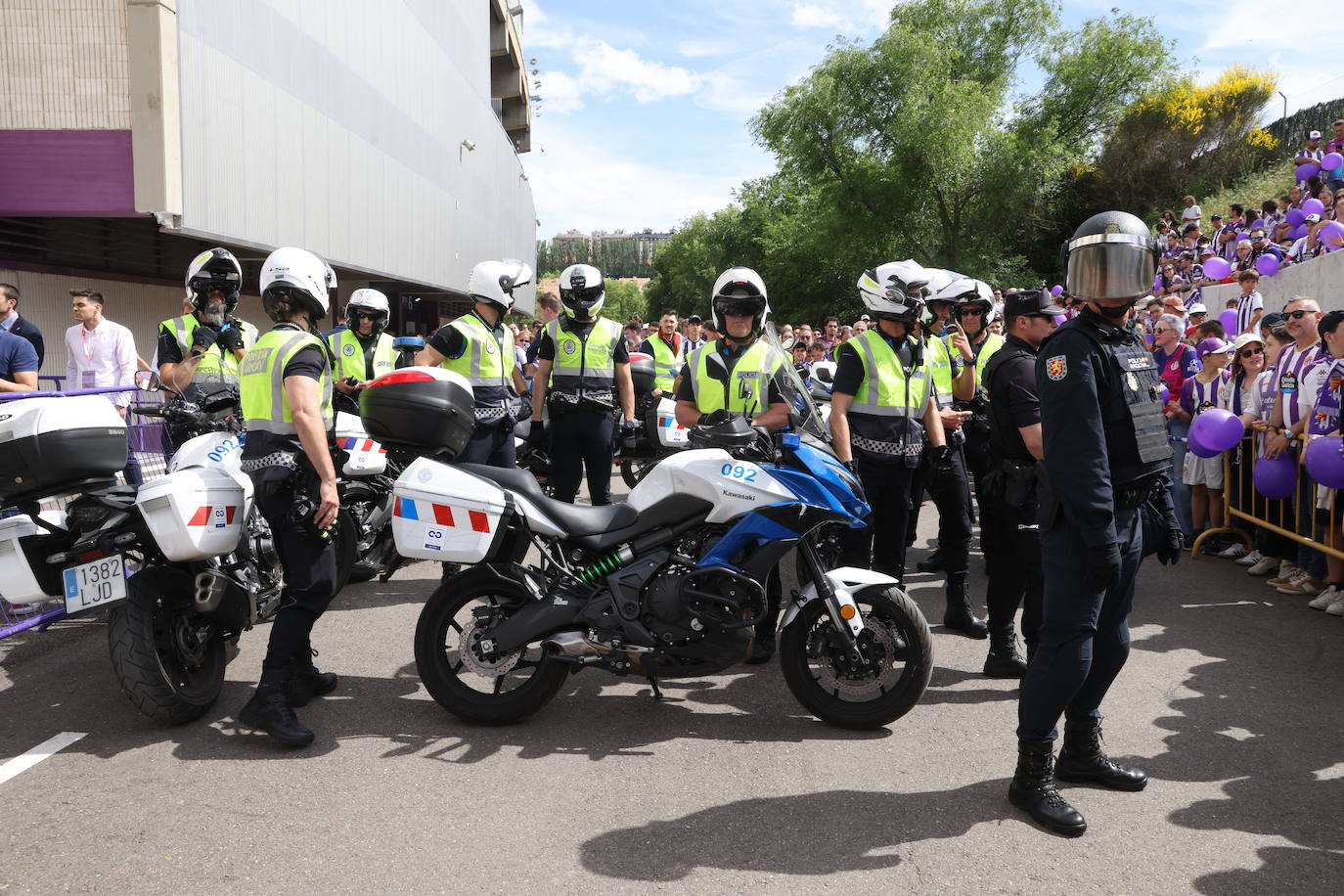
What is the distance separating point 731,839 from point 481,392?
3488mm

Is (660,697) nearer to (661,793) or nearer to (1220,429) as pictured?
(661,793)

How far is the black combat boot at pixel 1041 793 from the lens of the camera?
3.10 metres

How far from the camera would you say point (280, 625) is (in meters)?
3.97

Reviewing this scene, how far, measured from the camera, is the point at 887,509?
498 cm

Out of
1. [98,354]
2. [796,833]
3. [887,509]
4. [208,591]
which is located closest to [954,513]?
[887,509]

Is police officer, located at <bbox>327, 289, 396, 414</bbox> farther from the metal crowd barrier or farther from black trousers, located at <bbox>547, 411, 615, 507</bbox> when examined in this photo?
the metal crowd barrier

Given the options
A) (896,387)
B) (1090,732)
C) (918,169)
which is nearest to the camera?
(1090,732)

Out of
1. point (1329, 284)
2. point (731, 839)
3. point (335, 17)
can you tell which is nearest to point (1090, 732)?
point (731, 839)

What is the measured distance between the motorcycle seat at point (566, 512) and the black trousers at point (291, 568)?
0.68 m

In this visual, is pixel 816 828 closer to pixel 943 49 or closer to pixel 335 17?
pixel 335 17

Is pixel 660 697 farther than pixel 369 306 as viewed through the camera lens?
→ No

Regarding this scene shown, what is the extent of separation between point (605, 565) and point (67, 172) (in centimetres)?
944

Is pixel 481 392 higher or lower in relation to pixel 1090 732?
higher

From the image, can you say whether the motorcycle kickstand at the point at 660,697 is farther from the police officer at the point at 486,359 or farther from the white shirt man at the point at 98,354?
the white shirt man at the point at 98,354
